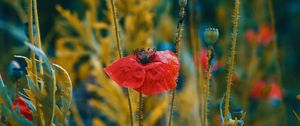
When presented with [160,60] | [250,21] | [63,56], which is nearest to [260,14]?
[250,21]

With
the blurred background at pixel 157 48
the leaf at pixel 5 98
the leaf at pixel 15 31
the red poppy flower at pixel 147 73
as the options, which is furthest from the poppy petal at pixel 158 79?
the leaf at pixel 15 31

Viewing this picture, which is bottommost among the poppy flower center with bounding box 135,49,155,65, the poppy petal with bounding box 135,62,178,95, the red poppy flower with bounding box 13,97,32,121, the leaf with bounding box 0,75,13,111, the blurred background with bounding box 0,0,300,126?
the blurred background with bounding box 0,0,300,126

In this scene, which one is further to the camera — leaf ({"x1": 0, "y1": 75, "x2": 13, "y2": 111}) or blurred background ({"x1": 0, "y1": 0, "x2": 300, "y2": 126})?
blurred background ({"x1": 0, "y1": 0, "x2": 300, "y2": 126})

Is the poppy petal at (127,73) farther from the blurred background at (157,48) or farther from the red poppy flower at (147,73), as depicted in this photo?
the blurred background at (157,48)

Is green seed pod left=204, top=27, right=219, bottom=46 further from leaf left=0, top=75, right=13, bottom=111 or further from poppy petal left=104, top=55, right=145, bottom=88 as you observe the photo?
leaf left=0, top=75, right=13, bottom=111

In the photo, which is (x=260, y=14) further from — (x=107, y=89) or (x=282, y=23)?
(x=282, y=23)

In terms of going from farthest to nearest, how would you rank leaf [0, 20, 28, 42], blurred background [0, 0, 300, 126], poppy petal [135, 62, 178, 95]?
leaf [0, 20, 28, 42]
blurred background [0, 0, 300, 126]
poppy petal [135, 62, 178, 95]

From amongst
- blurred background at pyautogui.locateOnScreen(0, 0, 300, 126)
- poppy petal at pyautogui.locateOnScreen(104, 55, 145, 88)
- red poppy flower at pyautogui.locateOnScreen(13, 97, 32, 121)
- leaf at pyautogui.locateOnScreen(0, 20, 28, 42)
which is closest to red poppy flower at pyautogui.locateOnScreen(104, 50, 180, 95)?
poppy petal at pyautogui.locateOnScreen(104, 55, 145, 88)

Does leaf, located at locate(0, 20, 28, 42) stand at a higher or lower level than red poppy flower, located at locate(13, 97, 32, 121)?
lower
